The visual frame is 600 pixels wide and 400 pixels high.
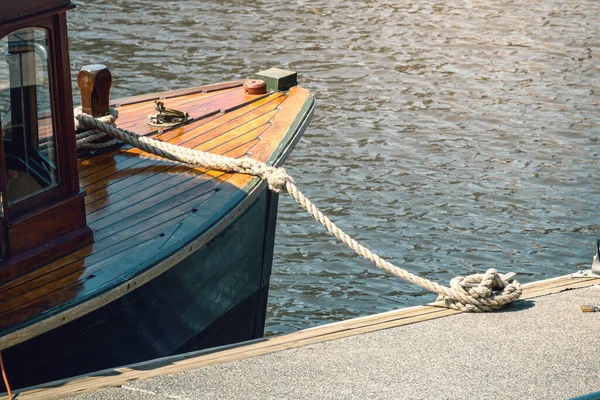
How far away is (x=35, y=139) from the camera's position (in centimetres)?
425

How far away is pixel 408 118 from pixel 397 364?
6716 mm

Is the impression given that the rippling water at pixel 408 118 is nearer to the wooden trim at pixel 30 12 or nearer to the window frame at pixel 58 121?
the window frame at pixel 58 121

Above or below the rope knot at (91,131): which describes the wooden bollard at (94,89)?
above

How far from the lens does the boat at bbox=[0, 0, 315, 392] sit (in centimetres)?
406

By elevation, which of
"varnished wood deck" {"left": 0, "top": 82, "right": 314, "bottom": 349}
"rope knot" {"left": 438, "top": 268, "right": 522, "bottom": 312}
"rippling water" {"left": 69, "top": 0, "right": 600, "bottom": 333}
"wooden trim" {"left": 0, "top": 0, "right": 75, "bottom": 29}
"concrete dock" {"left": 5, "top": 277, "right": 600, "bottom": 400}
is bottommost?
"rippling water" {"left": 69, "top": 0, "right": 600, "bottom": 333}

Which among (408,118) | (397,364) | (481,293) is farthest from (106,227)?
(408,118)

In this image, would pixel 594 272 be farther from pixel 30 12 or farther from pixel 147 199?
pixel 30 12

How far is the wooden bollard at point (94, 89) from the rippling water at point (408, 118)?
2018mm

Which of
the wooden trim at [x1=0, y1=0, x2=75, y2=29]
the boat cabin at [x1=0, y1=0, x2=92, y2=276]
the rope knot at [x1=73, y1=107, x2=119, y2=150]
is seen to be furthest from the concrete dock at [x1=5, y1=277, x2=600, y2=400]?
the rope knot at [x1=73, y1=107, x2=119, y2=150]

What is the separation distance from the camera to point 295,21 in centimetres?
1428

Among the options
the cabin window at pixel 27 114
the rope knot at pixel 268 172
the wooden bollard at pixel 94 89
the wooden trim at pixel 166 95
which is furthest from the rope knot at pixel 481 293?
the wooden trim at pixel 166 95

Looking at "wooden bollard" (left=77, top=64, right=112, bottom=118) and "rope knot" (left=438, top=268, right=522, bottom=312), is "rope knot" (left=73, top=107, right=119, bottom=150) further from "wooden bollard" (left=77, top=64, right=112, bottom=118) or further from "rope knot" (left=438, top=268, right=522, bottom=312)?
"rope knot" (left=438, top=268, right=522, bottom=312)

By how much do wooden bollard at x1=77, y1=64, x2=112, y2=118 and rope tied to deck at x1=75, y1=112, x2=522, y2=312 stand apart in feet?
0.52

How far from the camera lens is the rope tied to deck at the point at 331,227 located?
188 inches
